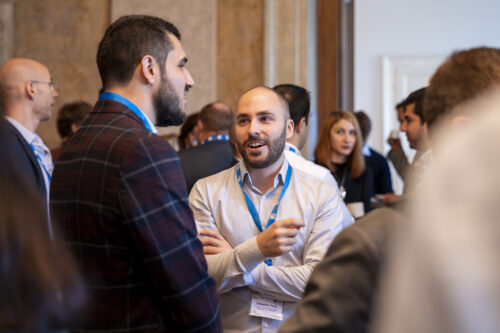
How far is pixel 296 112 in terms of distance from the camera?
3.46m

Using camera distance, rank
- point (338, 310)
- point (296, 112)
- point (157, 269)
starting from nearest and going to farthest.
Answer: point (338, 310)
point (157, 269)
point (296, 112)

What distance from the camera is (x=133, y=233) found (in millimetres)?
1568

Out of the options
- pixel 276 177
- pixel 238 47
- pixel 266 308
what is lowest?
pixel 266 308

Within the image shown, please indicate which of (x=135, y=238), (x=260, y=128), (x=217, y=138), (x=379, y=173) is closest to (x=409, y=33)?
(x=379, y=173)

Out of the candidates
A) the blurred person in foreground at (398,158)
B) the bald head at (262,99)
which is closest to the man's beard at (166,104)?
the bald head at (262,99)

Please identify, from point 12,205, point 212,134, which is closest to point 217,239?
point 12,205

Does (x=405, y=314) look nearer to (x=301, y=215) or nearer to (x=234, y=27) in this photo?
(x=301, y=215)

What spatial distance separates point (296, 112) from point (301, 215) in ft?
4.33

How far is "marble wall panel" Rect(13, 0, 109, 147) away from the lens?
641 cm

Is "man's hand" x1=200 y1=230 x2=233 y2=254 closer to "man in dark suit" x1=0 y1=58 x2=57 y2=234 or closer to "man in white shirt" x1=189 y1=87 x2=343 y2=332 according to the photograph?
"man in white shirt" x1=189 y1=87 x2=343 y2=332

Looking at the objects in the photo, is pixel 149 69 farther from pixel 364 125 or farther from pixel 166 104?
pixel 364 125

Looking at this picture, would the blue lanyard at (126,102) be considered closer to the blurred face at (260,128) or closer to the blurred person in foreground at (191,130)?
the blurred face at (260,128)

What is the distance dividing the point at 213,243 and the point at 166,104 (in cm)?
62

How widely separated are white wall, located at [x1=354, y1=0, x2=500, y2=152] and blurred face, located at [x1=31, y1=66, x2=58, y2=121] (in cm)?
634
